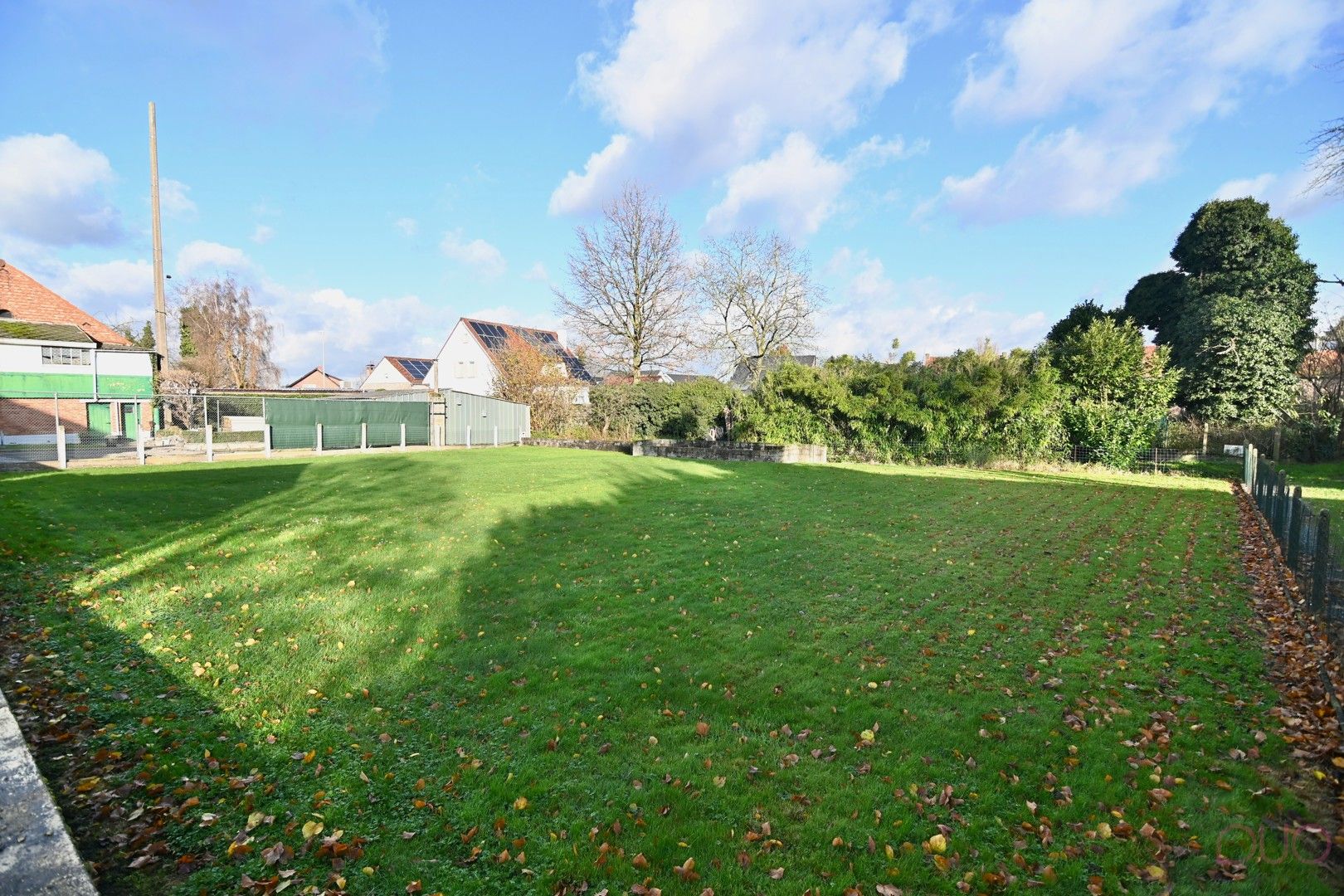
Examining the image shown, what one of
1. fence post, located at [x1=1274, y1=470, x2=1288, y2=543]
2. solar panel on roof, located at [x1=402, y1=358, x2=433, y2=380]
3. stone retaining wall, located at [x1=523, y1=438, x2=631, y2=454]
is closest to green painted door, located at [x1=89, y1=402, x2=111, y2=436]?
stone retaining wall, located at [x1=523, y1=438, x2=631, y2=454]

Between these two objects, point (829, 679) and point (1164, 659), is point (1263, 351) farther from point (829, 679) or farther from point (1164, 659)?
point (829, 679)

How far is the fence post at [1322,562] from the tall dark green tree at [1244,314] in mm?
23184

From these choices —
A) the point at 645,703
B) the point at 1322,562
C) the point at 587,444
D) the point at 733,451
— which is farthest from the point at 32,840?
the point at 587,444

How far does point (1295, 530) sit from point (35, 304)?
4276 cm

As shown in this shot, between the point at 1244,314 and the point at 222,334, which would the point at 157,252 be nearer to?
the point at 222,334

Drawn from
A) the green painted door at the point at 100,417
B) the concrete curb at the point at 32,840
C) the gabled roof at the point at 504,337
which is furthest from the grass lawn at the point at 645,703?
the gabled roof at the point at 504,337

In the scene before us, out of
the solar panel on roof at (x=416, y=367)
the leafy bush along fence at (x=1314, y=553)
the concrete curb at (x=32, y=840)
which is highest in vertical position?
the solar panel on roof at (x=416, y=367)

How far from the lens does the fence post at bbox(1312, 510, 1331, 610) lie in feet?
17.7

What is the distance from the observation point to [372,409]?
26656 mm

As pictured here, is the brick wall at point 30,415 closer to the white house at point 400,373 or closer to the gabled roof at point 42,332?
the gabled roof at point 42,332

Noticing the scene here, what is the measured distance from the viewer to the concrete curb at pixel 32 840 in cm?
227

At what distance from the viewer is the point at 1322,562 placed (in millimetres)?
5410

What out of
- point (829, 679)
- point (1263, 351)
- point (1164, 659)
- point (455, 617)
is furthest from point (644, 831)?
point (1263, 351)

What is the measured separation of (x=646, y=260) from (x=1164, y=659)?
2968 cm
